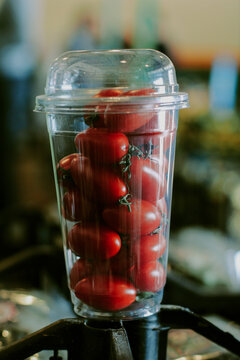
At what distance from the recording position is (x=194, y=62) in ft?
16.5

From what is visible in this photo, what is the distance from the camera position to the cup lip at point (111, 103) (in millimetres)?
720

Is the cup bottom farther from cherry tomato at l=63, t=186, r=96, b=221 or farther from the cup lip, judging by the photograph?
the cup lip

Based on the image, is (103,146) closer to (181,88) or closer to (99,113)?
(99,113)

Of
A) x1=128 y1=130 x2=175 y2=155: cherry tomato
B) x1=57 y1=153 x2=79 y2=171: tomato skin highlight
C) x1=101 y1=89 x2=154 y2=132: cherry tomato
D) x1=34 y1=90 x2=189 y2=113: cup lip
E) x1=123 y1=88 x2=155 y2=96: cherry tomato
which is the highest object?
x1=123 y1=88 x2=155 y2=96: cherry tomato

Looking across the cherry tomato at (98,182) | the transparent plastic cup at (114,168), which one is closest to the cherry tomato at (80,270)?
the transparent plastic cup at (114,168)

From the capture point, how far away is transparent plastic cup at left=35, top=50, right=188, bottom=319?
726 millimetres

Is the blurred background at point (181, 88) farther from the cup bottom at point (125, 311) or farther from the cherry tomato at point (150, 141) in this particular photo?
the cherry tomato at point (150, 141)

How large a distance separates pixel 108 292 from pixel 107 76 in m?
0.36

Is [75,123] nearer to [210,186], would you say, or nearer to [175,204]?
[210,186]

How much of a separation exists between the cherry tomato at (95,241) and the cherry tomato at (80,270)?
0.05 feet

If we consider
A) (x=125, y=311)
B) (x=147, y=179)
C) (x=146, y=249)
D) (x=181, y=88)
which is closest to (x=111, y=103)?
(x=147, y=179)

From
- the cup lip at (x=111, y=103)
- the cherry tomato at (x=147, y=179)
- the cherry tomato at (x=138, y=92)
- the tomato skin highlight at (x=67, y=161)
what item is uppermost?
the cherry tomato at (x=138, y=92)

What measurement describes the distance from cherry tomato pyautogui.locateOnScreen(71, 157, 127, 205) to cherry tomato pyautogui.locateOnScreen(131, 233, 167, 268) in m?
0.08

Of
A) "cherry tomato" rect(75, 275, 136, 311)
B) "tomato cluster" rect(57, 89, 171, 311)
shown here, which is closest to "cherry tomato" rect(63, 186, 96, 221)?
"tomato cluster" rect(57, 89, 171, 311)
